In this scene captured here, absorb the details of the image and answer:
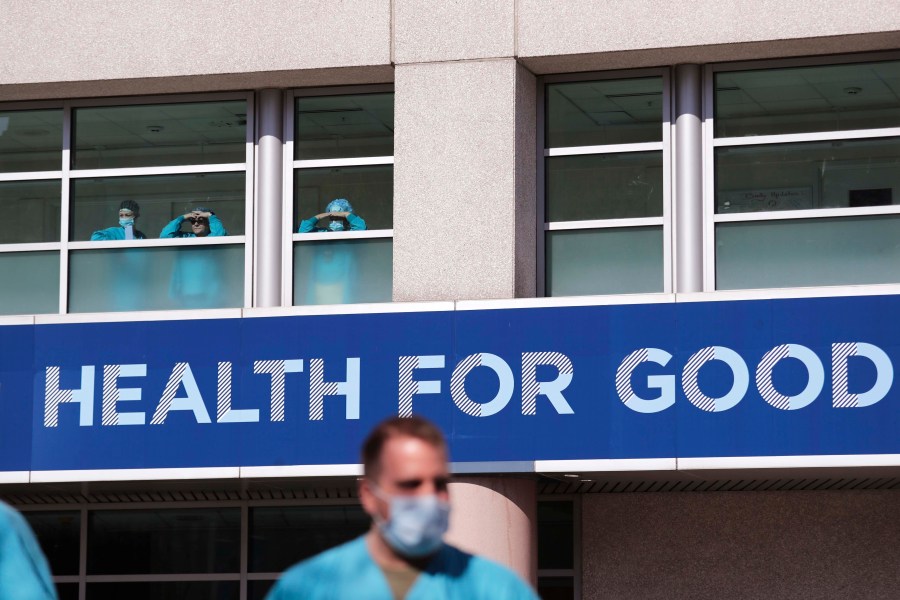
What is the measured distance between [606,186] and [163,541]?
5.03 meters

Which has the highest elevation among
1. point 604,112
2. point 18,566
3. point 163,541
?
point 604,112

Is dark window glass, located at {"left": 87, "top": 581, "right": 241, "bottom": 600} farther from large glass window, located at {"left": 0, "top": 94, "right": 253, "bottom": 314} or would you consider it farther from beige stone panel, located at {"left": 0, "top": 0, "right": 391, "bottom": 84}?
beige stone panel, located at {"left": 0, "top": 0, "right": 391, "bottom": 84}

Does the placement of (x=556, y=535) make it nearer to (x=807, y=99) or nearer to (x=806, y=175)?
(x=806, y=175)

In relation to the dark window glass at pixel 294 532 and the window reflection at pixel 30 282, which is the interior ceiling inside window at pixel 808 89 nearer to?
the dark window glass at pixel 294 532

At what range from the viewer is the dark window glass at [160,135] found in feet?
46.9

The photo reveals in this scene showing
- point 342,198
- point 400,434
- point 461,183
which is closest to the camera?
point 400,434

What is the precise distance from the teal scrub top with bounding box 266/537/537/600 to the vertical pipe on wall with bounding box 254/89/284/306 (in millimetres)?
9751

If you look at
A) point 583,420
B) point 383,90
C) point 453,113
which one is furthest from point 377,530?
point 383,90

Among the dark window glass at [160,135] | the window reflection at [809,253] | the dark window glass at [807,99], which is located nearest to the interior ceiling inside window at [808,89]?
the dark window glass at [807,99]

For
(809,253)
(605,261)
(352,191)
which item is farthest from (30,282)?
(809,253)

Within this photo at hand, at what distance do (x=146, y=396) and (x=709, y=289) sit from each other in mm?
4462

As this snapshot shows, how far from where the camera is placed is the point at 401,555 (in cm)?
404

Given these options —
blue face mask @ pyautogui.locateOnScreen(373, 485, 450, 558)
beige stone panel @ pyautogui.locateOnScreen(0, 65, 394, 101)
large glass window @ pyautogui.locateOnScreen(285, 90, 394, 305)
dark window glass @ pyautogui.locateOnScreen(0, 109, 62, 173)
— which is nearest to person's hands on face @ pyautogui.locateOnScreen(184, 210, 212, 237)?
large glass window @ pyautogui.locateOnScreen(285, 90, 394, 305)

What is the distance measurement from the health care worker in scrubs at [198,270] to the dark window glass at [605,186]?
2818 millimetres
